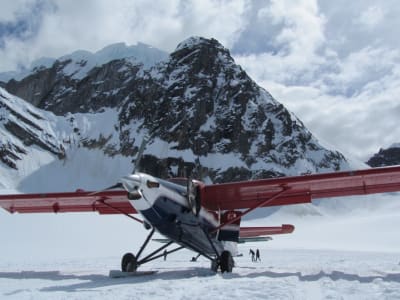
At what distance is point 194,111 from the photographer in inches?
3976

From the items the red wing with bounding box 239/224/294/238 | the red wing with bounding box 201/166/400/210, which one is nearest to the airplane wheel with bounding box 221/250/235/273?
the red wing with bounding box 201/166/400/210

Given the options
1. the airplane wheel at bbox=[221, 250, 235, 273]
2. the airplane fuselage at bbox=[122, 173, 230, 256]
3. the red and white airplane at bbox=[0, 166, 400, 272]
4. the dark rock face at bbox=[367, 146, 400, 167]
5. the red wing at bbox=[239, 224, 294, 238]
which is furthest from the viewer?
the dark rock face at bbox=[367, 146, 400, 167]

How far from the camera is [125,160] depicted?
90.1m

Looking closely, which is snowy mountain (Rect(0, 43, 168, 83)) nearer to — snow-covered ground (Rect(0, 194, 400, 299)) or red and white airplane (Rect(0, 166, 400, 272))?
snow-covered ground (Rect(0, 194, 400, 299))

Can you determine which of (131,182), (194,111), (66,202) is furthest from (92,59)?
(131,182)

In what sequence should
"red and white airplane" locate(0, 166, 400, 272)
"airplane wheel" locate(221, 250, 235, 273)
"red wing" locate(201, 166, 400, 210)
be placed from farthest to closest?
"red wing" locate(201, 166, 400, 210) → "airplane wheel" locate(221, 250, 235, 273) → "red and white airplane" locate(0, 166, 400, 272)

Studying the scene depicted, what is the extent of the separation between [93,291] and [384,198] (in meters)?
97.1

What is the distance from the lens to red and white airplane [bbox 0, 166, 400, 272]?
1014 centimetres

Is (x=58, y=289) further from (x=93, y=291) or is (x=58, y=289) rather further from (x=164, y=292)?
(x=164, y=292)

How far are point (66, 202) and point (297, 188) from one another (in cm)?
769

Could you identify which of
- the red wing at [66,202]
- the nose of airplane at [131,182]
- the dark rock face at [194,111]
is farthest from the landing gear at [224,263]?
the dark rock face at [194,111]

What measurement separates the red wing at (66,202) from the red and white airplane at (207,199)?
3 cm

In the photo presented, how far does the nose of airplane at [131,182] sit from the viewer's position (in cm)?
912

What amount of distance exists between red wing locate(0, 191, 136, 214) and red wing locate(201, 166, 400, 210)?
317 centimetres
